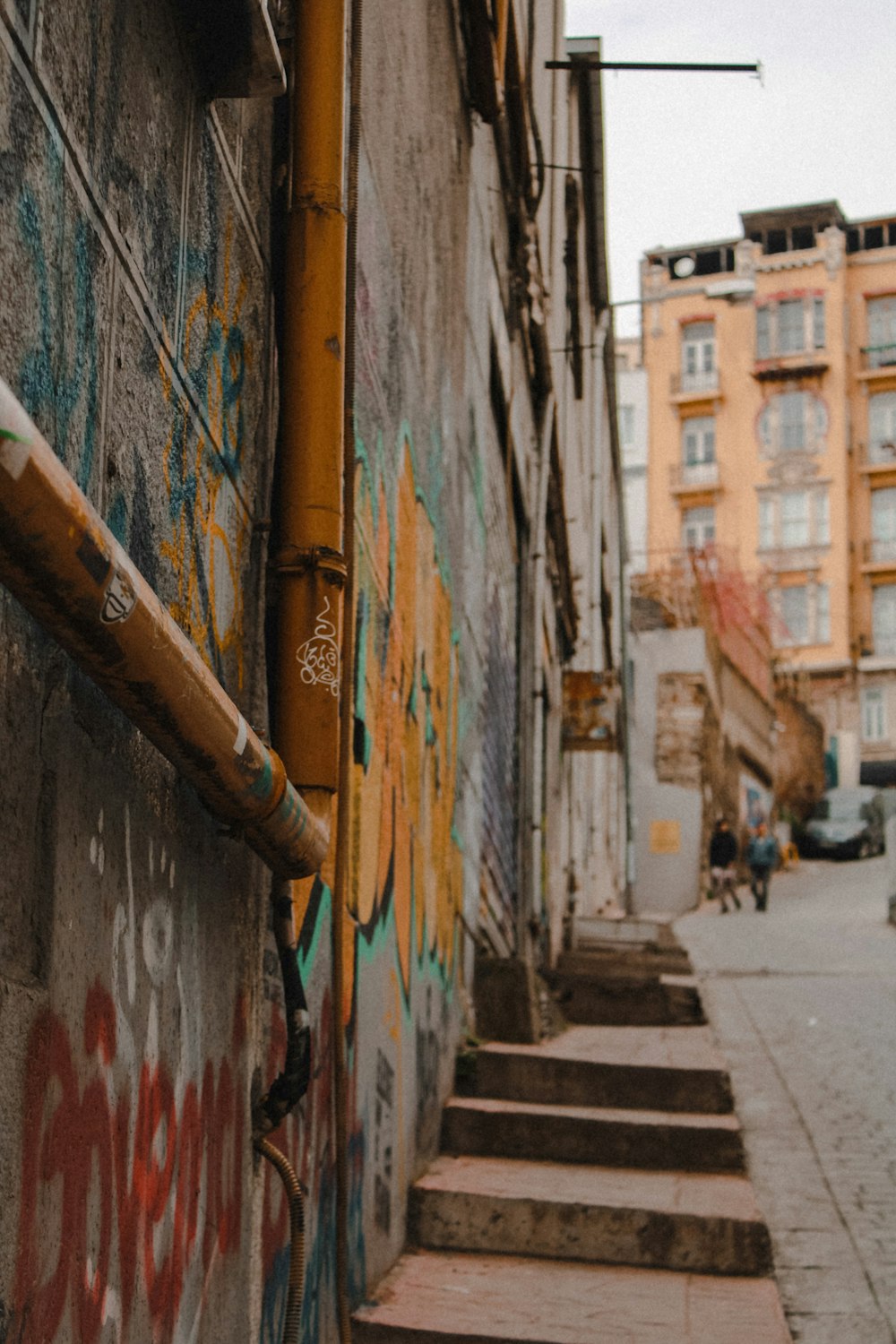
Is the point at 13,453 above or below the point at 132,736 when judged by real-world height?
above

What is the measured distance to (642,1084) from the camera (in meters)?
6.51

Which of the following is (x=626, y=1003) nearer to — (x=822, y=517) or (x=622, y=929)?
(x=622, y=929)

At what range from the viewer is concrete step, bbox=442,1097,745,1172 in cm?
585

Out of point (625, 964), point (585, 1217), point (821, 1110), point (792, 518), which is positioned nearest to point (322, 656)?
point (585, 1217)

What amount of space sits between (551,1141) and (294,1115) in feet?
9.35

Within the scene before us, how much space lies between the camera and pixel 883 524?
1777 inches

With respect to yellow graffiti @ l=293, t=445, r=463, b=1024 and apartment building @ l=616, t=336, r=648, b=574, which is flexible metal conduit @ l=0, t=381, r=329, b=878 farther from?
apartment building @ l=616, t=336, r=648, b=574

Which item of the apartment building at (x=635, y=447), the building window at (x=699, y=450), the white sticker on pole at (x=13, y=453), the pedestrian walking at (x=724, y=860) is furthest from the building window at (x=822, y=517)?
the white sticker on pole at (x=13, y=453)

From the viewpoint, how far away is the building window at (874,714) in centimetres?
4428

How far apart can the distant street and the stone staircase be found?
24cm

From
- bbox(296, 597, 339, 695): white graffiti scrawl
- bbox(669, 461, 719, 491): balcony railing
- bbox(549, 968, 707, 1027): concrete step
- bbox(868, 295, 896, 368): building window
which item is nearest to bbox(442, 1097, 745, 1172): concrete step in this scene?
bbox(549, 968, 707, 1027): concrete step

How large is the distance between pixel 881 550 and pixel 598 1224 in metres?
42.3

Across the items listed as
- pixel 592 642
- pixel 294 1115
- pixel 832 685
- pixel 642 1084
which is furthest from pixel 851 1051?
pixel 832 685

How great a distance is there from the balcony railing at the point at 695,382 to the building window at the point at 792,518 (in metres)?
3.90
